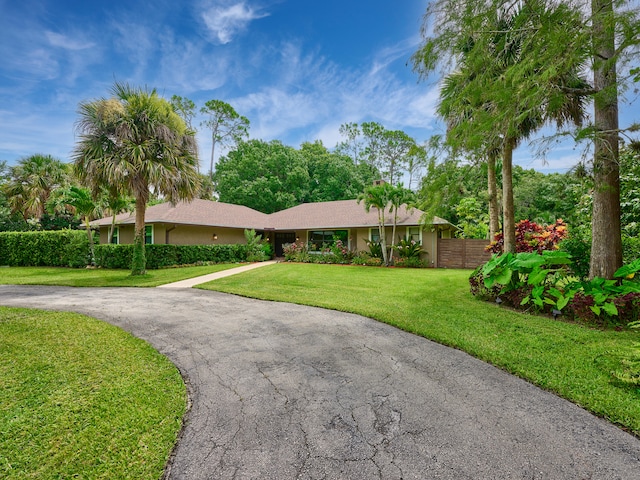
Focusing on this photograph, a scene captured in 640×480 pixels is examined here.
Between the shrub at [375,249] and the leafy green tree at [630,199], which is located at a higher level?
the leafy green tree at [630,199]

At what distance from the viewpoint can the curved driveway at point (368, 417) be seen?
6.79ft

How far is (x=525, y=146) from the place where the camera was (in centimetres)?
500

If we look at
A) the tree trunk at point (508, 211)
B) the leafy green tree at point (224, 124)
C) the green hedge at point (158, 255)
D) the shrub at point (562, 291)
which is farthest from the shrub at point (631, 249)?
the leafy green tree at point (224, 124)

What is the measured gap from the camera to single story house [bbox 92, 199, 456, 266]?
16906mm

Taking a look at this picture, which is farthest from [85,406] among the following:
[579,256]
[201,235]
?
[201,235]

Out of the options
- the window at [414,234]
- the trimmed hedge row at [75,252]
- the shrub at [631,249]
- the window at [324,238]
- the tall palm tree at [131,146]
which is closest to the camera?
the shrub at [631,249]

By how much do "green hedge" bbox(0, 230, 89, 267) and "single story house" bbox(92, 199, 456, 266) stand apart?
2.28 meters

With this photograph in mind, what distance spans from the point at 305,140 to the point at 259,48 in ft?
80.3

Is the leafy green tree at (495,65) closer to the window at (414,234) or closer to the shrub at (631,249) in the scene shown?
the shrub at (631,249)

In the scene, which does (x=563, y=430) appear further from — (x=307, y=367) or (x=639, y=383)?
(x=307, y=367)

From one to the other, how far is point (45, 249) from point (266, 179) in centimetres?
1842

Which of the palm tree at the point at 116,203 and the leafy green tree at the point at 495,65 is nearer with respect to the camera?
the leafy green tree at the point at 495,65

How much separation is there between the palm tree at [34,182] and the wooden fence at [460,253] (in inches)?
1070

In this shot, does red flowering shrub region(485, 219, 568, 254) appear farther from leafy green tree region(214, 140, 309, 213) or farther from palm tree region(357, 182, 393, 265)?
leafy green tree region(214, 140, 309, 213)
